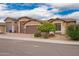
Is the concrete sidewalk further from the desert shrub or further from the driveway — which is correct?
the desert shrub

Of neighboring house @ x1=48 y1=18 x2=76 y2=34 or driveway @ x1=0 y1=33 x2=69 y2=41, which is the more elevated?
neighboring house @ x1=48 y1=18 x2=76 y2=34

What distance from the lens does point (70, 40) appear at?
24.1ft

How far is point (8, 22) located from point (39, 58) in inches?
66.8

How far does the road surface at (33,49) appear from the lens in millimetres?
6348

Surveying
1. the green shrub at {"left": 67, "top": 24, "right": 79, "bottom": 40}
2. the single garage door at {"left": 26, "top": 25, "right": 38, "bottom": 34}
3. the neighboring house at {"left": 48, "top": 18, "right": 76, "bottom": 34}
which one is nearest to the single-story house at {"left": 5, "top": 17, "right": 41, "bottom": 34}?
the single garage door at {"left": 26, "top": 25, "right": 38, "bottom": 34}

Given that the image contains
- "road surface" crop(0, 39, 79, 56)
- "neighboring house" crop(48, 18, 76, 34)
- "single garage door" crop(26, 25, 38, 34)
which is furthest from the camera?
"single garage door" crop(26, 25, 38, 34)

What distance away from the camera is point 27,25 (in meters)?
7.13

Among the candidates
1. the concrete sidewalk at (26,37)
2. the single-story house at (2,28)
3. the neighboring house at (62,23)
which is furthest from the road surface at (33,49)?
the neighboring house at (62,23)

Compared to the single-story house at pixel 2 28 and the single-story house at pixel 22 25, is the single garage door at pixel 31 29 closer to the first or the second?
the single-story house at pixel 22 25

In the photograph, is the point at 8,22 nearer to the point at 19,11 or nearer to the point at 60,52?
the point at 19,11

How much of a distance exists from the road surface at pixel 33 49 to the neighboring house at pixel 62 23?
465 mm

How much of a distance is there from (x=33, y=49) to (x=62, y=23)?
1227mm

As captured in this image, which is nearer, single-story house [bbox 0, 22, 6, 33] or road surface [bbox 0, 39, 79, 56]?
road surface [bbox 0, 39, 79, 56]

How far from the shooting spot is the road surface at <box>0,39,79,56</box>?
20.8ft
